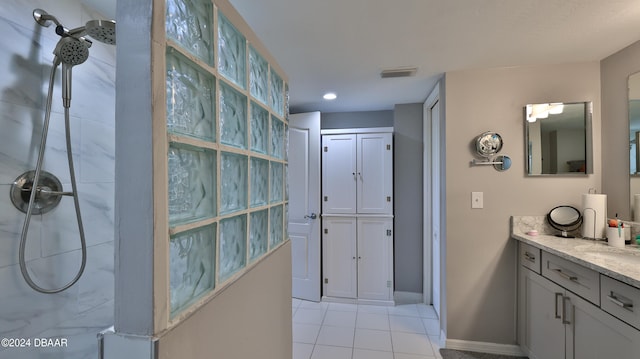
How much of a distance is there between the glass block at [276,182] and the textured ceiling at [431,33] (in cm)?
80

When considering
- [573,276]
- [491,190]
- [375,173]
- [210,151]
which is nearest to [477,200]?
[491,190]

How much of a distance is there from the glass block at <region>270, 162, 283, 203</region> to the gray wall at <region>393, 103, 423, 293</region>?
82.3 inches

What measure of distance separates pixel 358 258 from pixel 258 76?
2484 mm

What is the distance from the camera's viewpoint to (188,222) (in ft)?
2.18

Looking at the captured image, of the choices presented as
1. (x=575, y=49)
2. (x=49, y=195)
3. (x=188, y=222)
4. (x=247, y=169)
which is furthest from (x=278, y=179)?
(x=575, y=49)

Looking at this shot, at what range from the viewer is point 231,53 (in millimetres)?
893

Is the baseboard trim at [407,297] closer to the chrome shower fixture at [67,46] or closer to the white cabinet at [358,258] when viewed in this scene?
the white cabinet at [358,258]

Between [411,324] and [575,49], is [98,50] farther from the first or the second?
[411,324]

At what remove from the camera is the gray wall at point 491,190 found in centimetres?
210

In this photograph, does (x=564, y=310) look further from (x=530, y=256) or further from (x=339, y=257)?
(x=339, y=257)

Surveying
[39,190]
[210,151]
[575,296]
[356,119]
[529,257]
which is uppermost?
[356,119]

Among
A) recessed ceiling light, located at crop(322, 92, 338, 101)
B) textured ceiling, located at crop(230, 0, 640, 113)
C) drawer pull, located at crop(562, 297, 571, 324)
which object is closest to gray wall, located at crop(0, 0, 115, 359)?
textured ceiling, located at crop(230, 0, 640, 113)

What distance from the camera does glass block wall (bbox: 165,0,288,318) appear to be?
0.64 meters

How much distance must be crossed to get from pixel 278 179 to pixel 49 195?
96 centimetres
